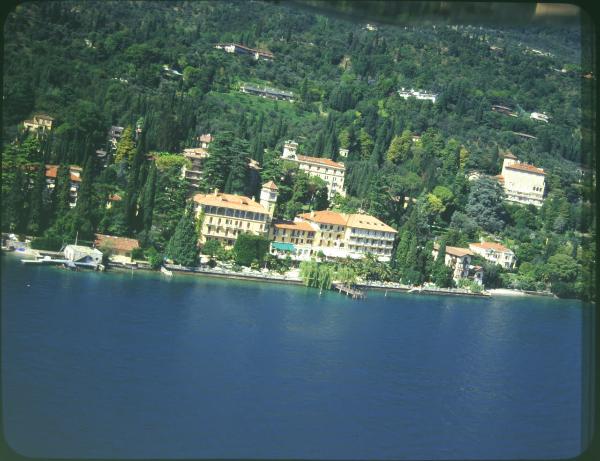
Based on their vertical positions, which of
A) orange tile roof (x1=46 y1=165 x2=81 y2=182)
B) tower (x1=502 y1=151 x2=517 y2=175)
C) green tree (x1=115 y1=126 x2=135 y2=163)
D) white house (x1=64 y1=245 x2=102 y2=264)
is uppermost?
tower (x1=502 y1=151 x2=517 y2=175)

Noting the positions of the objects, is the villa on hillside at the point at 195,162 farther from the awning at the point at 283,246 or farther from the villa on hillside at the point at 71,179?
the villa on hillside at the point at 71,179

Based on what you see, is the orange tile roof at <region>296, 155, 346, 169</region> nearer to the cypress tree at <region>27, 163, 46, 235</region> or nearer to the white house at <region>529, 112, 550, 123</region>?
the white house at <region>529, 112, 550, 123</region>

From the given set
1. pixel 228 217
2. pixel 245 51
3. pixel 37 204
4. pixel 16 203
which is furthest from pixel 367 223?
pixel 16 203

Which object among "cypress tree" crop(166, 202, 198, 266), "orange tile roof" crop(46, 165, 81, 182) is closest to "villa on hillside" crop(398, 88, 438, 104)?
"cypress tree" crop(166, 202, 198, 266)

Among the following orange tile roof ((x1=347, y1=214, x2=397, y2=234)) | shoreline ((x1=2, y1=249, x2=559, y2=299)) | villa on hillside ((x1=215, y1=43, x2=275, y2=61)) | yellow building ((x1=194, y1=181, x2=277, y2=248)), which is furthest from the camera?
villa on hillside ((x1=215, y1=43, x2=275, y2=61))

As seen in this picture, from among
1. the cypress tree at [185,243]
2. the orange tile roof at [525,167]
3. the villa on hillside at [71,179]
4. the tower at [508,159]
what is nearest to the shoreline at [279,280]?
the cypress tree at [185,243]

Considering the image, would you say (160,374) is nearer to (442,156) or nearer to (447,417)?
(447,417)

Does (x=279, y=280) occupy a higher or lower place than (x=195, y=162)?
lower

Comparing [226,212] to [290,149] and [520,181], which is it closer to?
[290,149]

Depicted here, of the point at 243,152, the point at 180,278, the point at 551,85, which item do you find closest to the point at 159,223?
the point at 180,278
